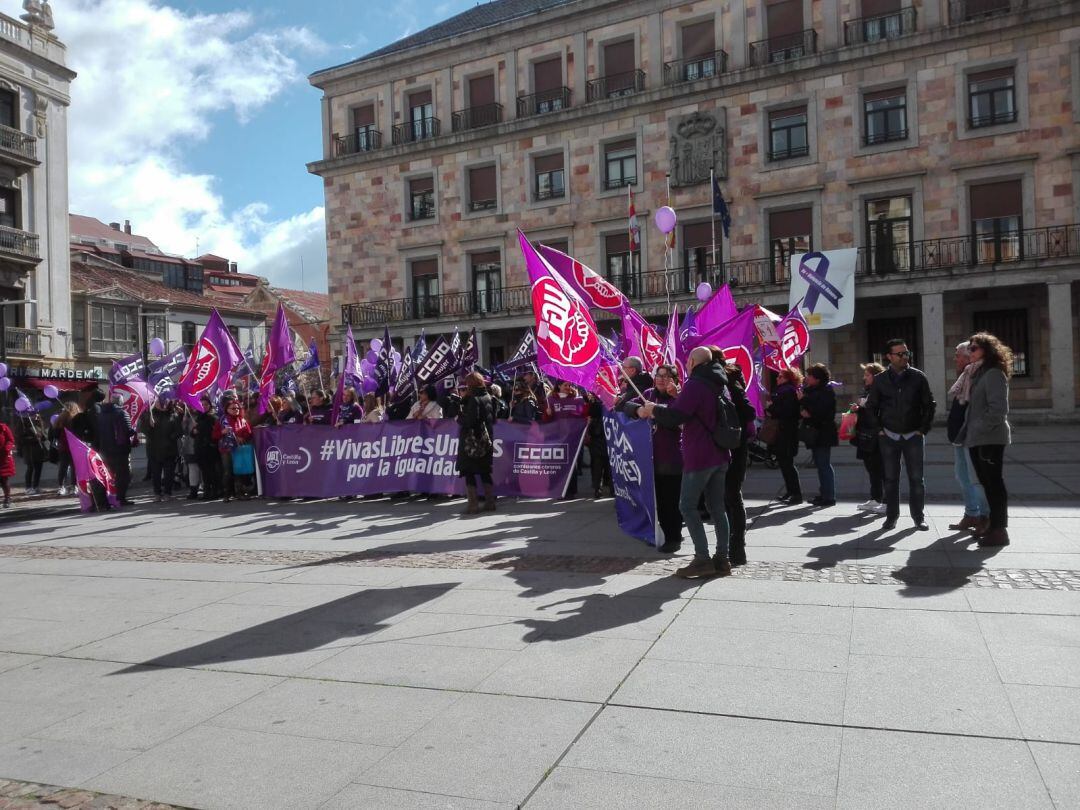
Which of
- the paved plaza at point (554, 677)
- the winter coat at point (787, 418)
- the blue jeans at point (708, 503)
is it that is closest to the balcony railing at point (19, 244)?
the paved plaza at point (554, 677)

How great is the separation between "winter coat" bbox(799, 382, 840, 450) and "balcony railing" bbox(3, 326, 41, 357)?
3109cm

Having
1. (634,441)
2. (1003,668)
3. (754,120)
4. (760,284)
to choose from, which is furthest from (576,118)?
(1003,668)

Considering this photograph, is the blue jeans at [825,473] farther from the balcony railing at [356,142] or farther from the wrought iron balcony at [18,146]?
the wrought iron balcony at [18,146]

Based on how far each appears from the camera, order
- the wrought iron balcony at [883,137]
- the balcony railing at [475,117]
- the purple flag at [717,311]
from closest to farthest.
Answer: the purple flag at [717,311], the wrought iron balcony at [883,137], the balcony railing at [475,117]

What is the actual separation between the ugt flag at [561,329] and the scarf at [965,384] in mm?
3191

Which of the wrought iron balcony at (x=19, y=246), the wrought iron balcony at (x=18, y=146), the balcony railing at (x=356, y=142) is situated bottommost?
the wrought iron balcony at (x=19, y=246)

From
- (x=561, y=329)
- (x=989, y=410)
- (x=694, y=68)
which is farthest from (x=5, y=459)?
(x=694, y=68)

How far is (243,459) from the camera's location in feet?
45.1

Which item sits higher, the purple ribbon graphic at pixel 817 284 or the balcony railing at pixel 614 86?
the balcony railing at pixel 614 86

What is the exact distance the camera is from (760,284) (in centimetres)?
2830

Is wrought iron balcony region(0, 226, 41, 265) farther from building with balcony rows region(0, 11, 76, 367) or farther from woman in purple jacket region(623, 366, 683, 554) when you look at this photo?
woman in purple jacket region(623, 366, 683, 554)

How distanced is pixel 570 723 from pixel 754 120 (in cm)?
2751

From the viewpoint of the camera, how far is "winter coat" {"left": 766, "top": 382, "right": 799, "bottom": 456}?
10742 mm

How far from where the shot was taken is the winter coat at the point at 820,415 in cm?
1053
